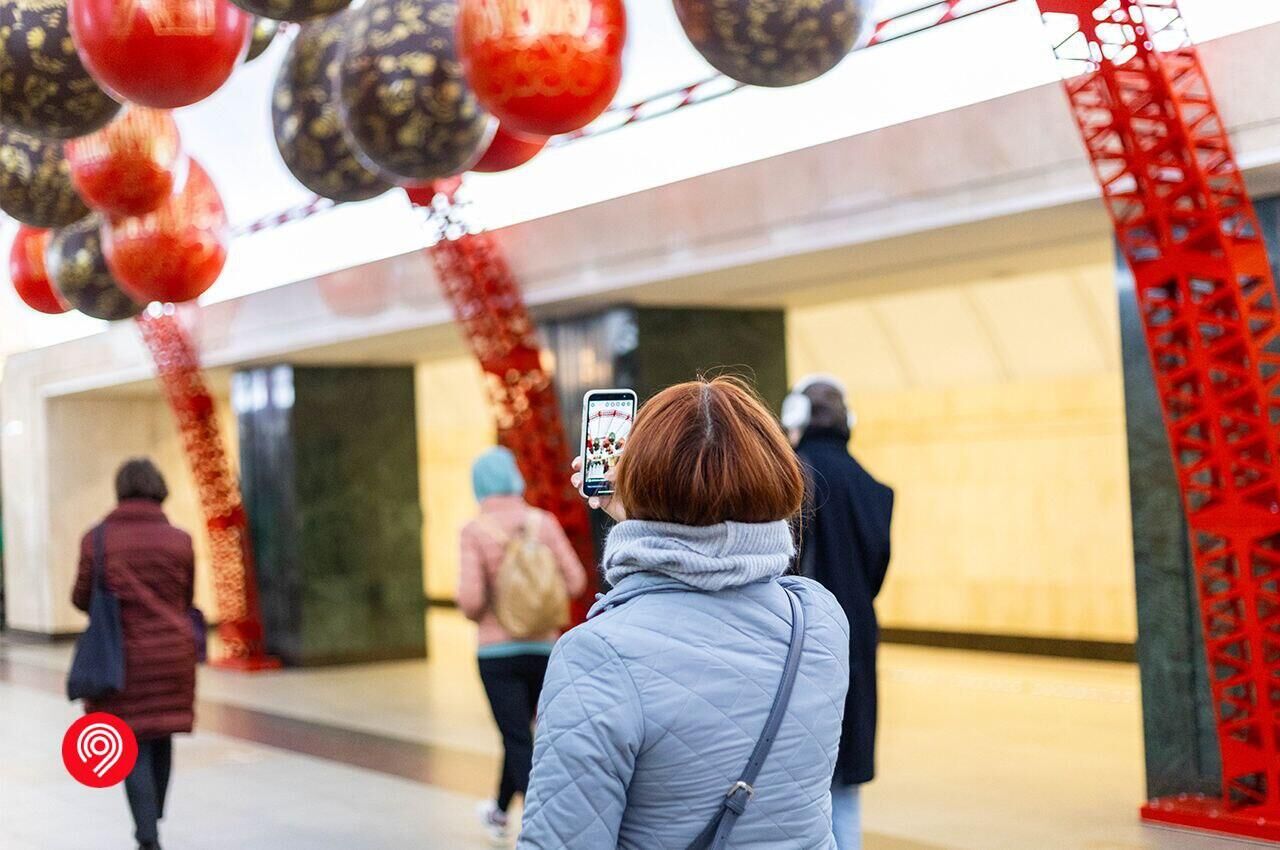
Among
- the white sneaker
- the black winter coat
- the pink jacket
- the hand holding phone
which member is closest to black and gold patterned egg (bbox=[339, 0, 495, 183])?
the black winter coat

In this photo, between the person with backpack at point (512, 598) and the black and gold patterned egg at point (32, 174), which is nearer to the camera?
the black and gold patterned egg at point (32, 174)

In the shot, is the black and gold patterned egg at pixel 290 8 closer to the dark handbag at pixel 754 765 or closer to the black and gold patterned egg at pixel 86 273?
the black and gold patterned egg at pixel 86 273

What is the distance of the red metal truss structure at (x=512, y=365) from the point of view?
41.0ft

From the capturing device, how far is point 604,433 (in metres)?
2.72

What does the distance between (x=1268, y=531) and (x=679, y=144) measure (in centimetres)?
532

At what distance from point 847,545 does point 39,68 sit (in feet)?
10.2

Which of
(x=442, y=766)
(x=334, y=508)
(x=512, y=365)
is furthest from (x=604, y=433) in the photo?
(x=334, y=508)

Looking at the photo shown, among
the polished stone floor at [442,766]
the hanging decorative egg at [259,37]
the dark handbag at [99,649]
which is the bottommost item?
the polished stone floor at [442,766]

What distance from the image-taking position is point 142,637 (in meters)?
7.04

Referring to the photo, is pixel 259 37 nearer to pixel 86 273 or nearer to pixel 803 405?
pixel 86 273

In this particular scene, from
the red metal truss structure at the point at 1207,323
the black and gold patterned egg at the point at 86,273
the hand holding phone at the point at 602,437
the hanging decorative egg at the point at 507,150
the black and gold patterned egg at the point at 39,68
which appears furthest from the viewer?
the red metal truss structure at the point at 1207,323

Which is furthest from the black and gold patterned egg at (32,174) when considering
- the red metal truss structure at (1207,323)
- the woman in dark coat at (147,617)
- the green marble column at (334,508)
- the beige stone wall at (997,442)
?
the green marble column at (334,508)

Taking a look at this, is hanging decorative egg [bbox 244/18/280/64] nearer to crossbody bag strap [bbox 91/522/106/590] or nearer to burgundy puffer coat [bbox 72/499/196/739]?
burgundy puffer coat [bbox 72/499/196/739]

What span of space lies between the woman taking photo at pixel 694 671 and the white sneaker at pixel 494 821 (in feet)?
18.9
